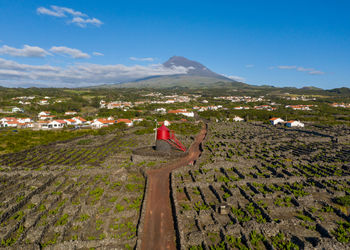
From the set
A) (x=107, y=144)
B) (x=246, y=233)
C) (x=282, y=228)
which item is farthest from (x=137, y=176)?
(x=107, y=144)

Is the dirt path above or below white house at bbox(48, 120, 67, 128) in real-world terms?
above

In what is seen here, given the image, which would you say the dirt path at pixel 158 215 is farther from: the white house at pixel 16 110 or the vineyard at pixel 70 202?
the white house at pixel 16 110

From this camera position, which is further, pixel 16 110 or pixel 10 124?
pixel 16 110

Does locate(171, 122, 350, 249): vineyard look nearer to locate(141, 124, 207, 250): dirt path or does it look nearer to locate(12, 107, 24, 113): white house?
locate(141, 124, 207, 250): dirt path

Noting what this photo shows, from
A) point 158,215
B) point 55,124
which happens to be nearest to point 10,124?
A: point 55,124

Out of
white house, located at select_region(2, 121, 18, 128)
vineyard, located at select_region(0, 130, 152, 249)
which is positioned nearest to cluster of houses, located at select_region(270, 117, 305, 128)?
vineyard, located at select_region(0, 130, 152, 249)

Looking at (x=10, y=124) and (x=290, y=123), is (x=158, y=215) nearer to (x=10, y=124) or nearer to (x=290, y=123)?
(x=290, y=123)
